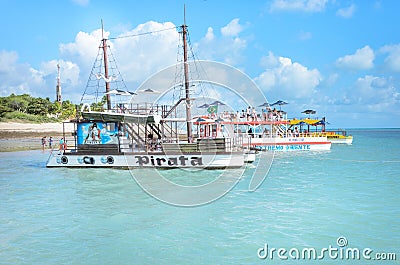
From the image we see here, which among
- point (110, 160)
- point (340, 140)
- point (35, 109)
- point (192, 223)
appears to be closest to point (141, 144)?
point (110, 160)

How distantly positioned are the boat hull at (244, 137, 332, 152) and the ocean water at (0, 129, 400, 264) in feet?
83.1

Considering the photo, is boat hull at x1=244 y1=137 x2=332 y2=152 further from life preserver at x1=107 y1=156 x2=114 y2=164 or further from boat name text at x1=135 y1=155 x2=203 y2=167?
life preserver at x1=107 y1=156 x2=114 y2=164

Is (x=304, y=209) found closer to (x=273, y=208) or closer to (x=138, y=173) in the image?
(x=273, y=208)

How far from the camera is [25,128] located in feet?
225

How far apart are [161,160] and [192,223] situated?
35.9 feet

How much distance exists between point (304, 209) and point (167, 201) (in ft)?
18.4

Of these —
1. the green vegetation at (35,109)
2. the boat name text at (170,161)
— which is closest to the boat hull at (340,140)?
the boat name text at (170,161)

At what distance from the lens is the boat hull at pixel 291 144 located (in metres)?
45.4

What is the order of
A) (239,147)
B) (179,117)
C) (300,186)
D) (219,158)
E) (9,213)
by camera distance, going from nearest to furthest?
(9,213), (300,186), (219,158), (239,147), (179,117)

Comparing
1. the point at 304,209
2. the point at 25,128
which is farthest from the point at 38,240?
the point at 25,128

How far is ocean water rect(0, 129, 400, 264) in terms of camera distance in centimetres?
945

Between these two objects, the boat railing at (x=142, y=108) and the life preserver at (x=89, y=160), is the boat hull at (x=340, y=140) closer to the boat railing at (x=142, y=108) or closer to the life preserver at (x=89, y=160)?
the boat railing at (x=142, y=108)

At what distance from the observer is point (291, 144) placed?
46.0m

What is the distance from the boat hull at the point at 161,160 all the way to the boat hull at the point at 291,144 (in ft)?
70.0
